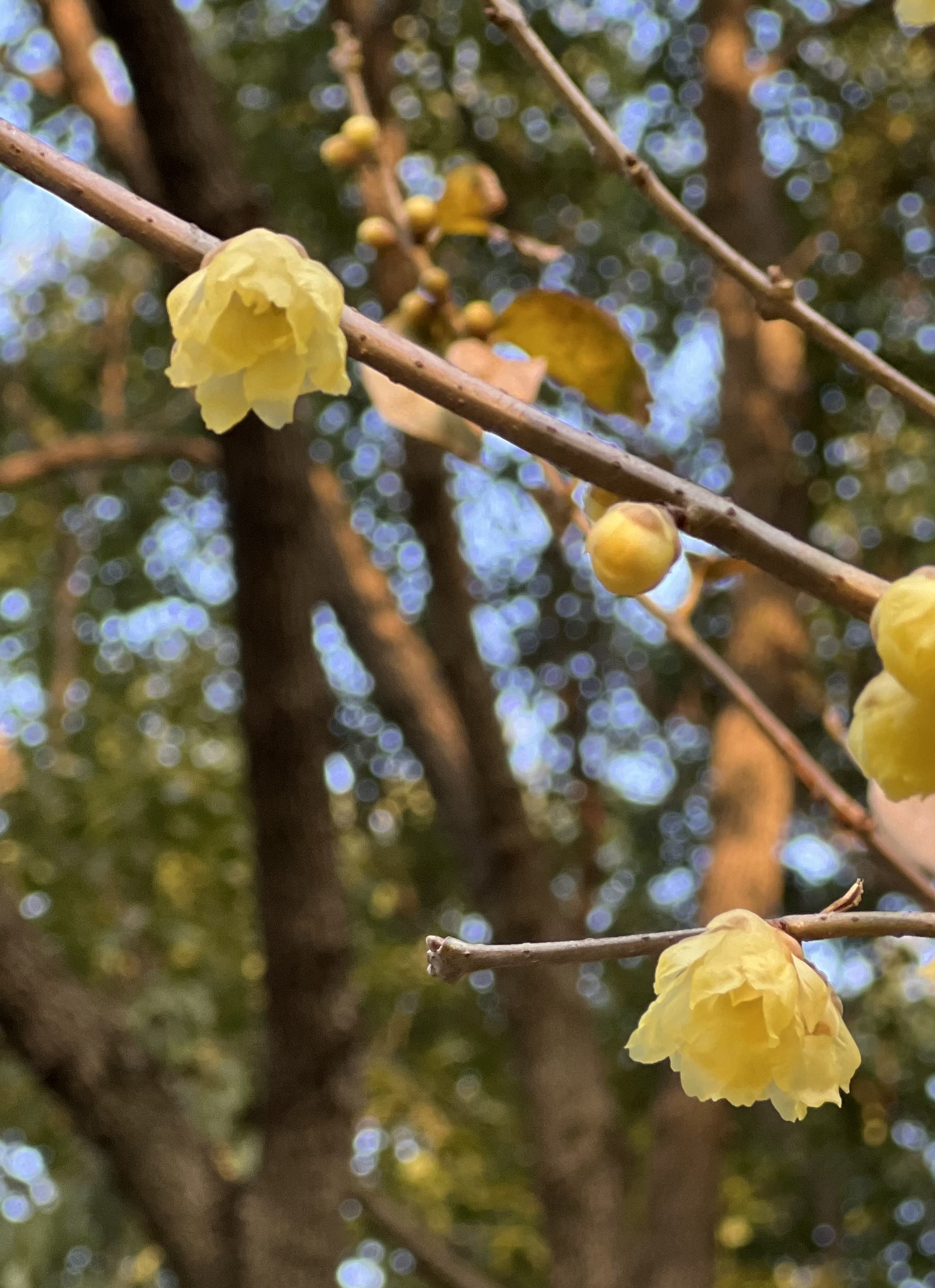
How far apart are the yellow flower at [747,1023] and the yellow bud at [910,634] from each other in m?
0.09

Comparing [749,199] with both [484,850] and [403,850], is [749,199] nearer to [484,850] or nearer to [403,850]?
[484,850]

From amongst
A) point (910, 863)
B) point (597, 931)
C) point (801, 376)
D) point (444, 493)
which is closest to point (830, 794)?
point (910, 863)

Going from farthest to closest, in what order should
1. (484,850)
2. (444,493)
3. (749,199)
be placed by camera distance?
(749,199), (444,493), (484,850)

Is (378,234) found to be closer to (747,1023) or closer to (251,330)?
(251,330)

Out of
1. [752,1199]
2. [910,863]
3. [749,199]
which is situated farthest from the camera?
[752,1199]

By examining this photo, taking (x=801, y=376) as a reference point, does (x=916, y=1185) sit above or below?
below

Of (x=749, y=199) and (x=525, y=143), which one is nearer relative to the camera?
(x=749, y=199)

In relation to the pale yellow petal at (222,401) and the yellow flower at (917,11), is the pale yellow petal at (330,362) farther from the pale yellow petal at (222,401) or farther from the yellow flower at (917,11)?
the yellow flower at (917,11)

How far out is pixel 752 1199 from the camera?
13.0 ft

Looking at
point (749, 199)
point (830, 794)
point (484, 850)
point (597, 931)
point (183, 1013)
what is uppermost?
point (830, 794)

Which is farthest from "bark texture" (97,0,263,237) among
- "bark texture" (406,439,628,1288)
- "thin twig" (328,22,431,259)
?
"thin twig" (328,22,431,259)

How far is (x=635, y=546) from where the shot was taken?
1.22ft

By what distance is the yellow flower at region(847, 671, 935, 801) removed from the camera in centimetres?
35

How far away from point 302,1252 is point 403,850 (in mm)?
2374
